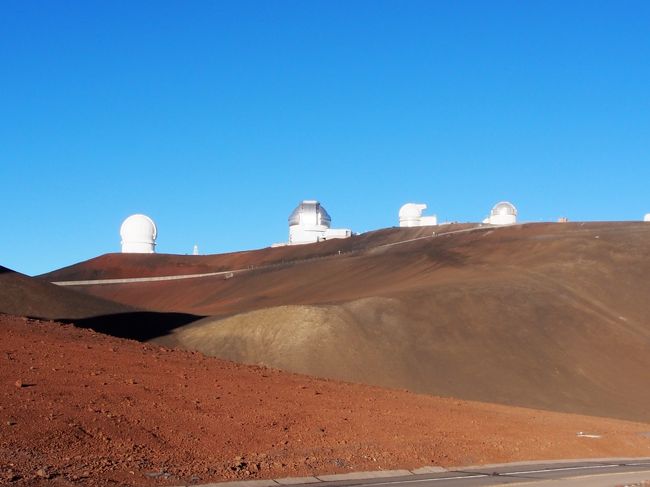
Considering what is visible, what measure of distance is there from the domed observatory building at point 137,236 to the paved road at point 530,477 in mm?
91710

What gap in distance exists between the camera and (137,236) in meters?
106

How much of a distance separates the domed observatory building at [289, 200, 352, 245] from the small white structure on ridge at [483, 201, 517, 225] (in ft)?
62.3

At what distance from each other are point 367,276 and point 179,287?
88.9 feet

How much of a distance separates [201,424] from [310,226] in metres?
93.4

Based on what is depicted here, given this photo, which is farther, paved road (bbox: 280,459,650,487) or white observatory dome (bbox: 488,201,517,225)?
white observatory dome (bbox: 488,201,517,225)

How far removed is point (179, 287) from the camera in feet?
284

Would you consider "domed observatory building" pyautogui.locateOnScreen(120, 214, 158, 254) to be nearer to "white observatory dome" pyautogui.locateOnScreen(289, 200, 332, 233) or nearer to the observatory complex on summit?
the observatory complex on summit

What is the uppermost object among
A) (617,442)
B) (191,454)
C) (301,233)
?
(301,233)

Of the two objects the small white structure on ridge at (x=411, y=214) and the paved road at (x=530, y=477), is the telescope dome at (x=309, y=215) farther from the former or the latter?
the paved road at (x=530, y=477)

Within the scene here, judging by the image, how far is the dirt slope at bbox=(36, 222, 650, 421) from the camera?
118 ft

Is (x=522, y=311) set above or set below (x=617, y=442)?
above

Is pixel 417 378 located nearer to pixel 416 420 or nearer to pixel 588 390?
pixel 588 390

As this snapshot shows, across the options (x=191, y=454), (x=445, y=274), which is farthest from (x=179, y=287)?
(x=191, y=454)

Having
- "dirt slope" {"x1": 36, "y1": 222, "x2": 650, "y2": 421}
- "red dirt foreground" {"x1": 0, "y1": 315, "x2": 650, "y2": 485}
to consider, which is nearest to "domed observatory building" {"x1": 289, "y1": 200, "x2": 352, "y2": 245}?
"dirt slope" {"x1": 36, "y1": 222, "x2": 650, "y2": 421}
